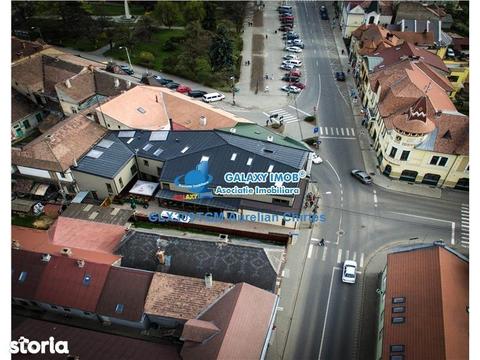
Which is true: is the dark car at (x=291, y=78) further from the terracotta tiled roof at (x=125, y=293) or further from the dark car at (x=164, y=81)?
the terracotta tiled roof at (x=125, y=293)

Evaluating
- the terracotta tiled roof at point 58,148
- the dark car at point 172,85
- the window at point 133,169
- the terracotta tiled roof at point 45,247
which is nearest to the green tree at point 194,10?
the dark car at point 172,85

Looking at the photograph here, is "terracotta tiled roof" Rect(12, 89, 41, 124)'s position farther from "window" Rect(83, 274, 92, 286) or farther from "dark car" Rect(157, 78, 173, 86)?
"window" Rect(83, 274, 92, 286)

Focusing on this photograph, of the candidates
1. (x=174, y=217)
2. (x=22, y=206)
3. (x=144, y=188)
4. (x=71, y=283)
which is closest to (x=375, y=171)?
(x=174, y=217)

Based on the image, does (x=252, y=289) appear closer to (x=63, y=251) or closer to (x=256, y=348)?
(x=256, y=348)

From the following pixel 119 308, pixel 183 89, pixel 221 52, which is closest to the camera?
pixel 119 308

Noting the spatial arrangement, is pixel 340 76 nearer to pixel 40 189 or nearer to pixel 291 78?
pixel 291 78

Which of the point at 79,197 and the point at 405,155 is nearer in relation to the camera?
the point at 79,197
